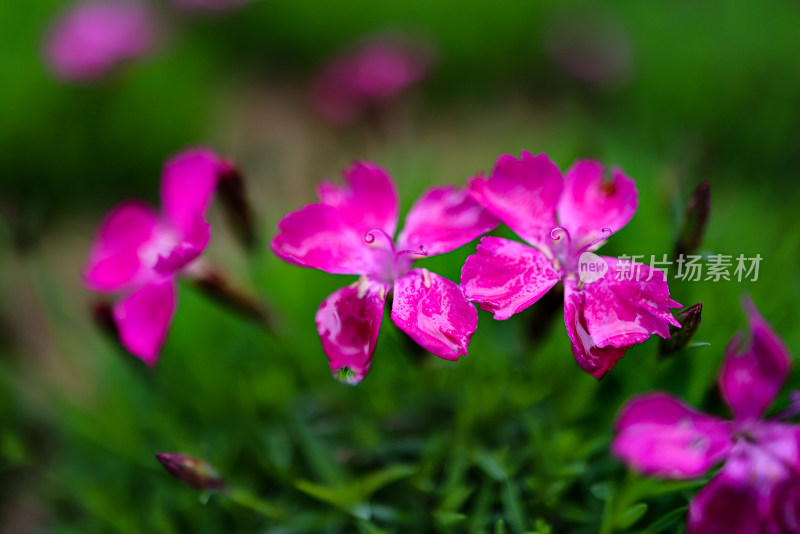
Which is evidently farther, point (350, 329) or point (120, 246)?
point (120, 246)

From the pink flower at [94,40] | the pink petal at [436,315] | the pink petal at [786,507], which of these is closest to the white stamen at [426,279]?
the pink petal at [436,315]

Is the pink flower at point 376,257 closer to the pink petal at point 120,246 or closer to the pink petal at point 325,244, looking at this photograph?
the pink petal at point 325,244

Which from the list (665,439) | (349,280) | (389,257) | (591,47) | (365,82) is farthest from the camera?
(591,47)

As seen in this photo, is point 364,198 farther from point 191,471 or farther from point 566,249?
point 191,471

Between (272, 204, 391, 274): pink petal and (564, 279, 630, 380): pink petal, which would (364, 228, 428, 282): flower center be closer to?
(272, 204, 391, 274): pink petal

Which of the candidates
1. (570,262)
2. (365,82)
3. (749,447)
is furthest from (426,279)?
(365,82)

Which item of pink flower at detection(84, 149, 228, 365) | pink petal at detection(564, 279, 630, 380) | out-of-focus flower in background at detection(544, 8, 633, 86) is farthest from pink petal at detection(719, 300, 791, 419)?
out-of-focus flower in background at detection(544, 8, 633, 86)
